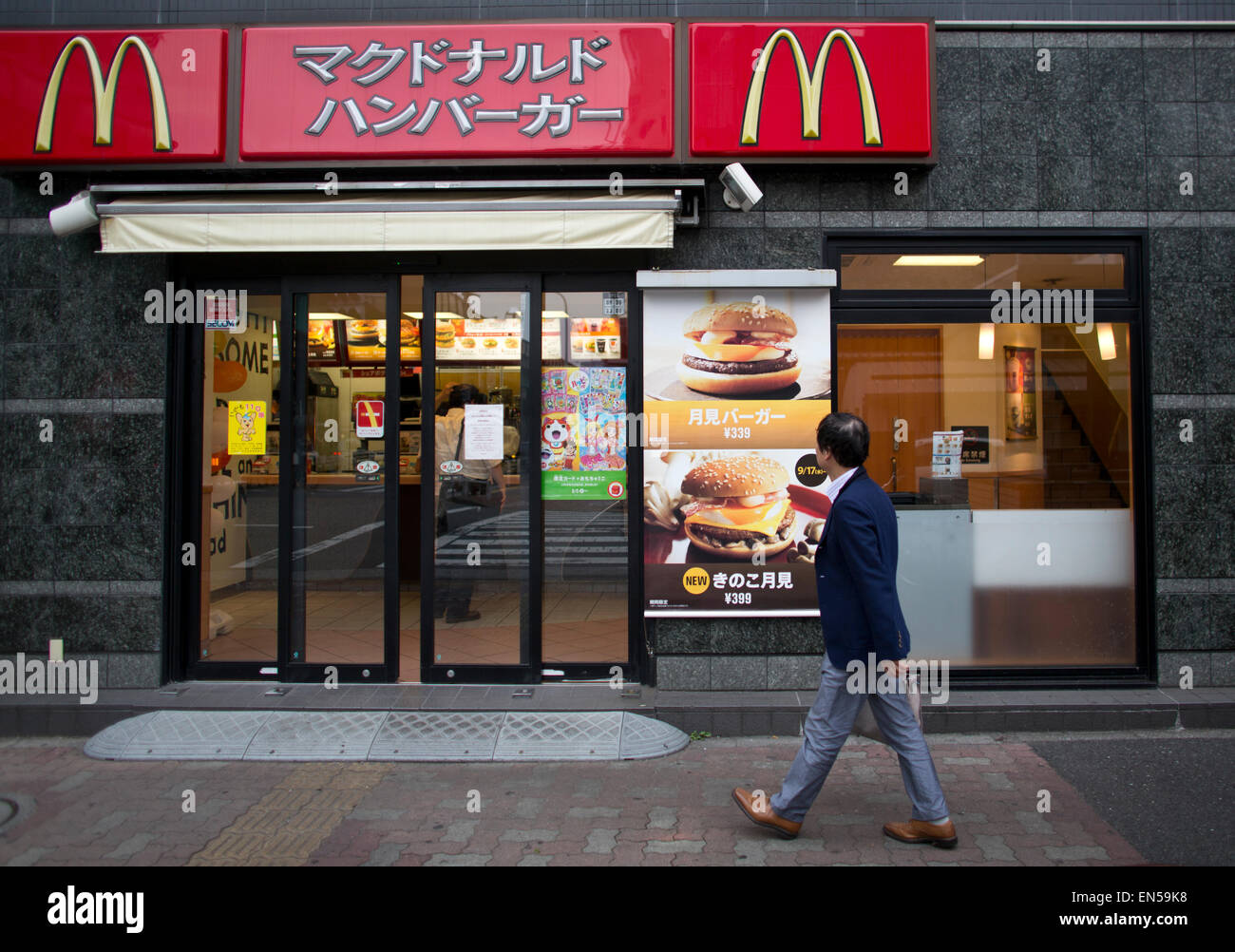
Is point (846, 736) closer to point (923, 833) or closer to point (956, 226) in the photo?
point (923, 833)

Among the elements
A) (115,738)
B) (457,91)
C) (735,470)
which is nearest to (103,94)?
(457,91)

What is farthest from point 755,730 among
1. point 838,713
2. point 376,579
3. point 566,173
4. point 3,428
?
point 3,428

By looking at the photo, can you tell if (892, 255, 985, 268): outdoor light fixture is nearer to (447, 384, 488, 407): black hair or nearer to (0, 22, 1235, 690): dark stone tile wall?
(0, 22, 1235, 690): dark stone tile wall

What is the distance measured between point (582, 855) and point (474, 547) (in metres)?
2.75

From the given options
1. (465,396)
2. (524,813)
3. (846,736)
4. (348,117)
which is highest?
(348,117)

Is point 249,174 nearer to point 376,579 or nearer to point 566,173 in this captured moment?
point 566,173

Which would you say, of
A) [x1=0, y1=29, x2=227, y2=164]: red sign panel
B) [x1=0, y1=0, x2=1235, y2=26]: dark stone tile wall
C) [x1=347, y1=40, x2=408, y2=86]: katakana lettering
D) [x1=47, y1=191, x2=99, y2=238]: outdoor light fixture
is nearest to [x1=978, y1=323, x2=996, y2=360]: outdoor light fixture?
[x1=0, y1=0, x2=1235, y2=26]: dark stone tile wall

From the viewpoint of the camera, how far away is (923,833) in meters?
3.85

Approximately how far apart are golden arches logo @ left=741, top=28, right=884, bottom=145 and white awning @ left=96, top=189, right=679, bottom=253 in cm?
81

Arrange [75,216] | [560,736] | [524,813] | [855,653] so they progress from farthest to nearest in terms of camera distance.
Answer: [75,216], [560,736], [524,813], [855,653]

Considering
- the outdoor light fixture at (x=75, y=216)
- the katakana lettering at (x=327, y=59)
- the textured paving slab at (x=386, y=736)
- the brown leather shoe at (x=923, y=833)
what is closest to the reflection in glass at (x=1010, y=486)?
the brown leather shoe at (x=923, y=833)

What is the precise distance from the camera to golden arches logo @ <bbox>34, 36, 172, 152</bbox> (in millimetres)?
5723

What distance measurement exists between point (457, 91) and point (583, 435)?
256cm

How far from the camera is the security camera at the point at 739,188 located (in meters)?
5.51
